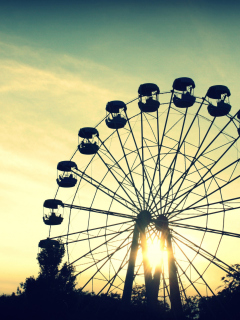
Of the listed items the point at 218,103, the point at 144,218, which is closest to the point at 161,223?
the point at 144,218

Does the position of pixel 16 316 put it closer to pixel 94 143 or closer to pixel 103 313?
pixel 103 313

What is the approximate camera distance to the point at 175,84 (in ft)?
80.1

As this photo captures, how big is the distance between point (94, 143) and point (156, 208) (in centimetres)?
723

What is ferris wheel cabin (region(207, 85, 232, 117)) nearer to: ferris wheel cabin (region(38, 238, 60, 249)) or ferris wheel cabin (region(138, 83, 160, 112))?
A: ferris wheel cabin (region(138, 83, 160, 112))

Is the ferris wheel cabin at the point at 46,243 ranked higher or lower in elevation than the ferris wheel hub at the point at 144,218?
lower

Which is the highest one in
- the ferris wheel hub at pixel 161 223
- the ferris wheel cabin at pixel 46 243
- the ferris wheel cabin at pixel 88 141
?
the ferris wheel cabin at pixel 88 141

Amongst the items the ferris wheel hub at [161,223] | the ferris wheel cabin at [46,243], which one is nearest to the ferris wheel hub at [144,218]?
the ferris wheel hub at [161,223]

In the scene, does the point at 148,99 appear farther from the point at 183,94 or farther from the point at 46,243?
the point at 46,243

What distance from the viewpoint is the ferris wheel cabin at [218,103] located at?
936 inches

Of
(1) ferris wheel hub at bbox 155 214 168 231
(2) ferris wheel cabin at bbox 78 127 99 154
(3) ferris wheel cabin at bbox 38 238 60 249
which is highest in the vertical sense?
(2) ferris wheel cabin at bbox 78 127 99 154

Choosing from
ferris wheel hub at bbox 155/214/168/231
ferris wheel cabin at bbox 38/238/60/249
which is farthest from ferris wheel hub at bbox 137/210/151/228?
ferris wheel cabin at bbox 38/238/60/249

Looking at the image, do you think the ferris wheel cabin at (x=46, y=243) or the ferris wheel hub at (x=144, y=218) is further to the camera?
the ferris wheel cabin at (x=46, y=243)

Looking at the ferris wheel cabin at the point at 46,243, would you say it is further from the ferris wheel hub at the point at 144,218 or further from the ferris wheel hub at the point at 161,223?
the ferris wheel hub at the point at 161,223

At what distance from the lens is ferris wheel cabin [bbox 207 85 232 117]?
2378 cm
